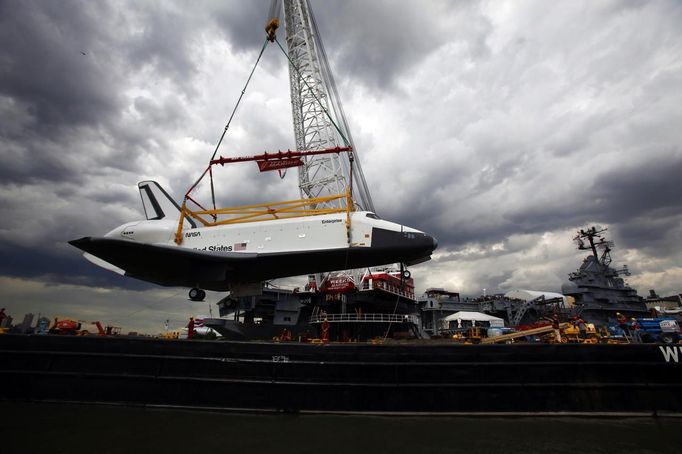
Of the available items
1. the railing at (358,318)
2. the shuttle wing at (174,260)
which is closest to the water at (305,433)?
the shuttle wing at (174,260)

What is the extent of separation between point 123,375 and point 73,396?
215 centimetres

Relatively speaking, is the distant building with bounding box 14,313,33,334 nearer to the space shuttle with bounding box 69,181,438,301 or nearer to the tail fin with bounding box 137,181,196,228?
the space shuttle with bounding box 69,181,438,301

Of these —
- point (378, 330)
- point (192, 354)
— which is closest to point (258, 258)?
point (192, 354)

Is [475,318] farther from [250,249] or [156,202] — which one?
[156,202]

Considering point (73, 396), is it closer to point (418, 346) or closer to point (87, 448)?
point (87, 448)

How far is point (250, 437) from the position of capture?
10039mm

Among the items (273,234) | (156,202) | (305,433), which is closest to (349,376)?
(305,433)

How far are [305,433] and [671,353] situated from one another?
14.0m

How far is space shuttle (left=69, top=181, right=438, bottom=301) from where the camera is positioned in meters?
15.3

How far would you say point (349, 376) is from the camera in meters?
12.8

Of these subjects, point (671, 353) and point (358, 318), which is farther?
point (358, 318)

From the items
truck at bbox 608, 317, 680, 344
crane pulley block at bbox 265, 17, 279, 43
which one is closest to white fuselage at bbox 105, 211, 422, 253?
truck at bbox 608, 317, 680, 344

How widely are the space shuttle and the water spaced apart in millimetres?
6604

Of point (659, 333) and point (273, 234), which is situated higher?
point (273, 234)
